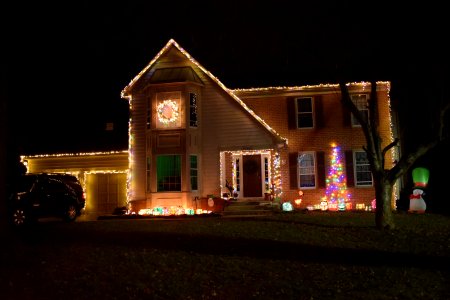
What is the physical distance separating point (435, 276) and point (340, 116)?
1455 cm

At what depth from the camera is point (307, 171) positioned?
22.3 meters

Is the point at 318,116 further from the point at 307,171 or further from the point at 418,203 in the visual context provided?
the point at 418,203

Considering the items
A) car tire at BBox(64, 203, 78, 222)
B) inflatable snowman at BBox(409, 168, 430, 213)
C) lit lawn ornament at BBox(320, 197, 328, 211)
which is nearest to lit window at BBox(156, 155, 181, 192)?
car tire at BBox(64, 203, 78, 222)

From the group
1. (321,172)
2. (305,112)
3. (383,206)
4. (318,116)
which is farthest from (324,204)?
(383,206)

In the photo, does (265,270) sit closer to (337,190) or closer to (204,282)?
(204,282)

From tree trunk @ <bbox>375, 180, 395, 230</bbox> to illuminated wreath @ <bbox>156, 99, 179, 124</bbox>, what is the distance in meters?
10.5

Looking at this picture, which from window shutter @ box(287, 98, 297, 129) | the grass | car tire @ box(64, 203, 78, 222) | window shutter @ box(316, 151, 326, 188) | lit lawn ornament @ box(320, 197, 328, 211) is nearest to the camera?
the grass

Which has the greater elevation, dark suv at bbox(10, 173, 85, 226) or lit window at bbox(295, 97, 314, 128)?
lit window at bbox(295, 97, 314, 128)

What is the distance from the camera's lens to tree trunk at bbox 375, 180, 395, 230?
44.1 ft

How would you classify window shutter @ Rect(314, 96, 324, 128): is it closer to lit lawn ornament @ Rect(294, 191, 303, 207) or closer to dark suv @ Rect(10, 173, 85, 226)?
lit lawn ornament @ Rect(294, 191, 303, 207)

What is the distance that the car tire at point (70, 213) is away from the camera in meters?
18.4

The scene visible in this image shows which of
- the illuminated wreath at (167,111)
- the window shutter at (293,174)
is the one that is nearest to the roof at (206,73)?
the window shutter at (293,174)

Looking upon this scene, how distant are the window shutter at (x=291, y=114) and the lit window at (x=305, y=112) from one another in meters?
0.20

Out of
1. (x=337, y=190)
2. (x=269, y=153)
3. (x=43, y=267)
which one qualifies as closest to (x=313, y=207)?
(x=337, y=190)
